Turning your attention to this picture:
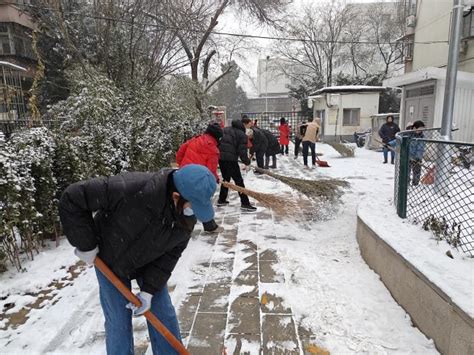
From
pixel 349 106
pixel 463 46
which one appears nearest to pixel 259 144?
pixel 463 46

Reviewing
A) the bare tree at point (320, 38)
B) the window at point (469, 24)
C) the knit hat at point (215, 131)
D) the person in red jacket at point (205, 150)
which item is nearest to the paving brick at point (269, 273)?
the person in red jacket at point (205, 150)

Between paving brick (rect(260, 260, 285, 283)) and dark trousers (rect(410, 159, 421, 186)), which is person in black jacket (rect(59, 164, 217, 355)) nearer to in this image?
paving brick (rect(260, 260, 285, 283))

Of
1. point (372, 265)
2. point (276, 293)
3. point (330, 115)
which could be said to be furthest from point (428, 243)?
point (330, 115)

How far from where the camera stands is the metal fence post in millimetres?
3854

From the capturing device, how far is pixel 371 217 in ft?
13.4

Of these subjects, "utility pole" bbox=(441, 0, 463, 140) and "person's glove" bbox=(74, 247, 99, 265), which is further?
"utility pole" bbox=(441, 0, 463, 140)

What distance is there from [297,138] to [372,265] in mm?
10019

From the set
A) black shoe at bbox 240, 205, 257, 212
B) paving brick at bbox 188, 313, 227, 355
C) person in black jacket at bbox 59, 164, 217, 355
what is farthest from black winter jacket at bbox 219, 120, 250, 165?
person in black jacket at bbox 59, 164, 217, 355

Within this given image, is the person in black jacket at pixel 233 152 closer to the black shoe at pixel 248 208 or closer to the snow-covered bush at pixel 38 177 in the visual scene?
the black shoe at pixel 248 208

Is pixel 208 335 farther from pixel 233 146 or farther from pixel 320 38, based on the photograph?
pixel 320 38

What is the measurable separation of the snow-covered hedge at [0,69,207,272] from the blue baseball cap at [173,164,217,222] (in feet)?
7.46

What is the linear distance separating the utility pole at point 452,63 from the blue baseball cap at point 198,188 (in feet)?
15.7

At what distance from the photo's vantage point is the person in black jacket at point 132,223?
72.4 inches

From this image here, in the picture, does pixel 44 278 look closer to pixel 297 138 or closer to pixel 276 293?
pixel 276 293
